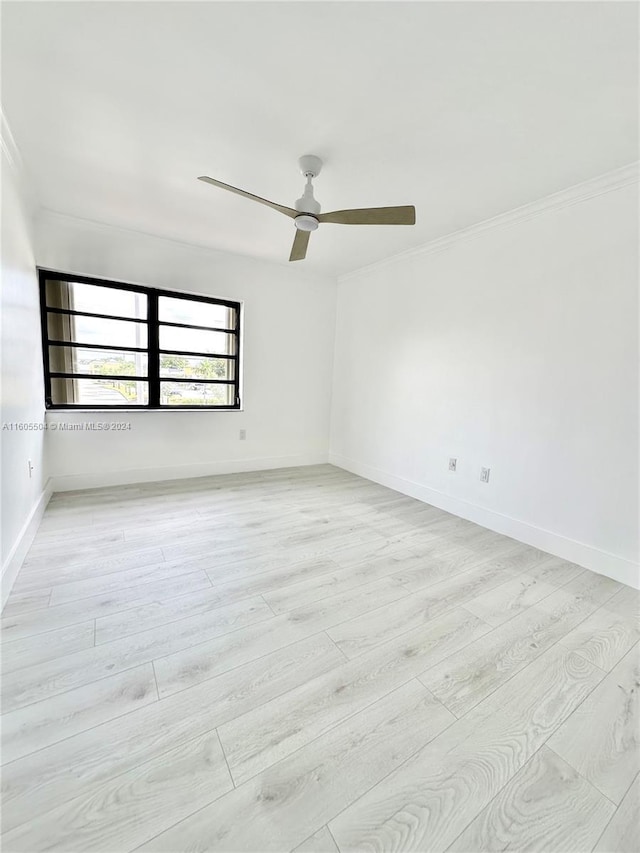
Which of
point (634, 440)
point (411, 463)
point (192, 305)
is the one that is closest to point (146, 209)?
point (192, 305)

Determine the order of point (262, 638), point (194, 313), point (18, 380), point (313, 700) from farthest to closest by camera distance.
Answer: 1. point (194, 313)
2. point (18, 380)
3. point (262, 638)
4. point (313, 700)

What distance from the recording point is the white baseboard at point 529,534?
7.31 feet

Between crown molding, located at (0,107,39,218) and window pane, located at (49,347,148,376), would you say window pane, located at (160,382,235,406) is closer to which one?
window pane, located at (49,347,148,376)

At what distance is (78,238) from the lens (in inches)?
125

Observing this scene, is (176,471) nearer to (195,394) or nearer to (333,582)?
(195,394)

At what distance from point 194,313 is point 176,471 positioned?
1.72m

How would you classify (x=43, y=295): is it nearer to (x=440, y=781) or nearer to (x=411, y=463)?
(x=411, y=463)

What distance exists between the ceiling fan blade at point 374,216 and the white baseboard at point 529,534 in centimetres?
228

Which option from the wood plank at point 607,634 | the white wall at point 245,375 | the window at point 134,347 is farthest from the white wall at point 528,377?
the window at point 134,347

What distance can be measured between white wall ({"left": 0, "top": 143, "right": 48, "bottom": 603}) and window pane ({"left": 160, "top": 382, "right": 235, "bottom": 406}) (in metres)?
1.11

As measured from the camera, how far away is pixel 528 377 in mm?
2660

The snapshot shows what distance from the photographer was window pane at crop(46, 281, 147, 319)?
10.6 feet

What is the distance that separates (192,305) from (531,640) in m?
3.94

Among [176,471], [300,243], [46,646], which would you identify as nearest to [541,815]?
[46,646]
